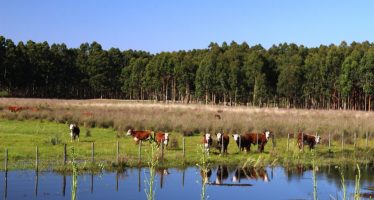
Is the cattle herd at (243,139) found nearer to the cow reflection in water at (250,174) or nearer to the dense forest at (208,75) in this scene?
the cow reflection in water at (250,174)

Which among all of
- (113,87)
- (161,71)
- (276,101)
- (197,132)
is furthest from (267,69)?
(197,132)

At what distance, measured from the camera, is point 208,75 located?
98.8 m

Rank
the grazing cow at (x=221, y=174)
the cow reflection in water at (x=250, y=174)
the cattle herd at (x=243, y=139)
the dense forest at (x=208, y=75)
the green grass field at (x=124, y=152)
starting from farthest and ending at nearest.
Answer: the dense forest at (x=208, y=75) → the cattle herd at (x=243, y=139) → the green grass field at (x=124, y=152) → the cow reflection in water at (x=250, y=174) → the grazing cow at (x=221, y=174)

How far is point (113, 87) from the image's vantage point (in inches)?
5094

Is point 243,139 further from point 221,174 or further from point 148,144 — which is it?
point 221,174

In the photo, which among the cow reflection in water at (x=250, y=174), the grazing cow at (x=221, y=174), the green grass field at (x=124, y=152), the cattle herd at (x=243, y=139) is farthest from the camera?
the cattle herd at (x=243, y=139)

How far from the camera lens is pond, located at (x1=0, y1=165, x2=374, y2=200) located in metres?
19.5

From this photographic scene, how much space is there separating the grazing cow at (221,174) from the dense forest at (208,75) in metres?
60.0

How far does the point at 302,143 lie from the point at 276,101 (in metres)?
76.4

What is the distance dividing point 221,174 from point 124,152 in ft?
19.5

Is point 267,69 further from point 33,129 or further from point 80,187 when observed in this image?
point 80,187

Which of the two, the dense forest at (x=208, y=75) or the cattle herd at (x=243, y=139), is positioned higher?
the dense forest at (x=208, y=75)

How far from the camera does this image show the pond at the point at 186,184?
63.9ft

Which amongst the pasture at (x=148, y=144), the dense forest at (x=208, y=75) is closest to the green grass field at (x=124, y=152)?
the pasture at (x=148, y=144)
